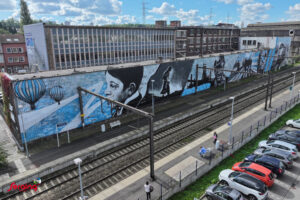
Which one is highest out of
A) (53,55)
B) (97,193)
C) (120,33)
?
(120,33)

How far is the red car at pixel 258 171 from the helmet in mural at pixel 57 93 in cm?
2179

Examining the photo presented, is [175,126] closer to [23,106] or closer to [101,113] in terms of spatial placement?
[101,113]

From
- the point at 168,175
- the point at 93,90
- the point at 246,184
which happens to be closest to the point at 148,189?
the point at 168,175

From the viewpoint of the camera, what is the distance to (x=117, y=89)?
34.4 metres

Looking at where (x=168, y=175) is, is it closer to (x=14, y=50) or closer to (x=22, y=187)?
(x=22, y=187)

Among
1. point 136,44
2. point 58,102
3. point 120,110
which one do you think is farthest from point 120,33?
point 58,102

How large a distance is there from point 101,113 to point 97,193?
52.2 ft

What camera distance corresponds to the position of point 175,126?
31.9m

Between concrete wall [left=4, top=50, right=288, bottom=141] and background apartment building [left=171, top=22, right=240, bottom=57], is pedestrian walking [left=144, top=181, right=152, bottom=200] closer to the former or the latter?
concrete wall [left=4, top=50, right=288, bottom=141]

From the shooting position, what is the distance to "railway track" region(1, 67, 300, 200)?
18641 millimetres

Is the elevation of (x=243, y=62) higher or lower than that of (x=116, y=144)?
higher

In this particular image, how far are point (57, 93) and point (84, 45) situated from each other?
32010 mm

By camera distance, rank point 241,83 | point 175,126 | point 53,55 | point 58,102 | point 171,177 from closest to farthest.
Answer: point 171,177, point 58,102, point 175,126, point 53,55, point 241,83

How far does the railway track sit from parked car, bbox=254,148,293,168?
25.5 ft
